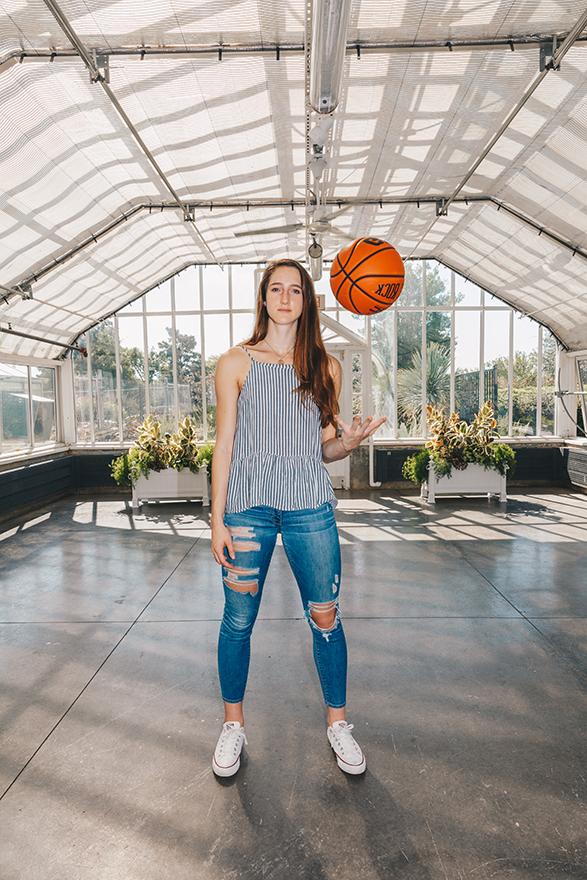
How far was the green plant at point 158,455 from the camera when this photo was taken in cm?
841

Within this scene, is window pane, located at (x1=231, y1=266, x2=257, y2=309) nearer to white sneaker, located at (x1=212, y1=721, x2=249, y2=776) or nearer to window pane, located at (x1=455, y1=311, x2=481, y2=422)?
window pane, located at (x1=455, y1=311, x2=481, y2=422)

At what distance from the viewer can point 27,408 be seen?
30.9ft

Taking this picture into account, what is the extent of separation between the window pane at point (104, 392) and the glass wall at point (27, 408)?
0.71 m

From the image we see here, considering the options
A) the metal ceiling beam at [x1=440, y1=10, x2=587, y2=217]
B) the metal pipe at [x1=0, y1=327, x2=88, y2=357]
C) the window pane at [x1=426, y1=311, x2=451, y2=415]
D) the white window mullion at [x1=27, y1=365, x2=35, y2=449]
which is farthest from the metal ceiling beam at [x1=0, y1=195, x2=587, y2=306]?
the window pane at [x1=426, y1=311, x2=451, y2=415]

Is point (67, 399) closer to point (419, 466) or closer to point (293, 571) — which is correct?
point (419, 466)

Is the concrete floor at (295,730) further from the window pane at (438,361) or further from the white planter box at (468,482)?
the window pane at (438,361)

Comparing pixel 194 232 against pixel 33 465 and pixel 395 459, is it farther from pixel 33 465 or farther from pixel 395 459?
pixel 395 459

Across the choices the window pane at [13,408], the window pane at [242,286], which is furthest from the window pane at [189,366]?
the window pane at [13,408]

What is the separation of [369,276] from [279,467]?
2.88 metres

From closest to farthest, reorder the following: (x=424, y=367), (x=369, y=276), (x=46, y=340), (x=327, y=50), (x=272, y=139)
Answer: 1. (x=327, y=50)
2. (x=369, y=276)
3. (x=272, y=139)
4. (x=46, y=340)
5. (x=424, y=367)

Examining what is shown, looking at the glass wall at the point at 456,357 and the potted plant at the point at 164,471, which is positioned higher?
the glass wall at the point at 456,357

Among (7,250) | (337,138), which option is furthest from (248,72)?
(7,250)

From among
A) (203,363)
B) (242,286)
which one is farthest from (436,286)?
(203,363)

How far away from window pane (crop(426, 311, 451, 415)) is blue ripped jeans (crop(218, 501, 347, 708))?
8784mm
